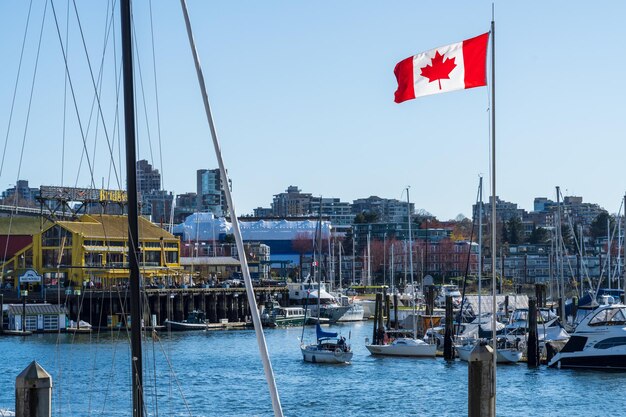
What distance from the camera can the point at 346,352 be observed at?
66.8 metres

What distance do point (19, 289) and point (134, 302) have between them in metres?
87.2

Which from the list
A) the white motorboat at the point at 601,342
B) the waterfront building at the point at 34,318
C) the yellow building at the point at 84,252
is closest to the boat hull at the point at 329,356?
the white motorboat at the point at 601,342

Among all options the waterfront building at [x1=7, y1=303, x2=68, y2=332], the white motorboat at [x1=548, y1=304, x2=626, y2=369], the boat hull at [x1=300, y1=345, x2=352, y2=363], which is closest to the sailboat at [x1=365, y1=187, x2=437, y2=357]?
the boat hull at [x1=300, y1=345, x2=352, y2=363]

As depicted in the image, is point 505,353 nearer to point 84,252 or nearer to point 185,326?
point 185,326

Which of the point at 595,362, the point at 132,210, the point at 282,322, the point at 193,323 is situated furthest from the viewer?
the point at 282,322

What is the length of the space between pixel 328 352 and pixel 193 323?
35.0 meters

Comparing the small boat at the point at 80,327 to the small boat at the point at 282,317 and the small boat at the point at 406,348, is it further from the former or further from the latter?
the small boat at the point at 406,348

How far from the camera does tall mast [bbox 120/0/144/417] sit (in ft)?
56.9

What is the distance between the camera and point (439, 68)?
19.0m

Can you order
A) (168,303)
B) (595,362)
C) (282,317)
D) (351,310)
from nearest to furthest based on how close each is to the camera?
(595,362) → (168,303) → (282,317) → (351,310)

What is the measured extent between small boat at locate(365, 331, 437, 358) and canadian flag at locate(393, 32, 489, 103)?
164 feet

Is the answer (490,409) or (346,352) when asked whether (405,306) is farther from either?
(490,409)

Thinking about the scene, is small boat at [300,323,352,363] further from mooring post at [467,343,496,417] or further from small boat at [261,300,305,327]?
mooring post at [467,343,496,417]

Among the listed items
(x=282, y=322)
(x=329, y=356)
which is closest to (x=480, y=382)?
(x=329, y=356)
